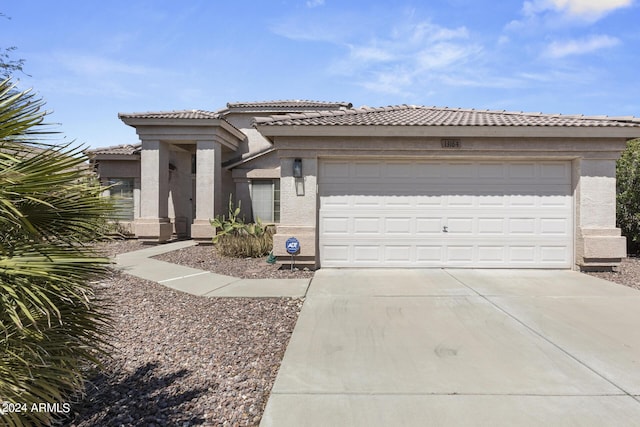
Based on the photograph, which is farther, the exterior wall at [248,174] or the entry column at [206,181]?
the exterior wall at [248,174]

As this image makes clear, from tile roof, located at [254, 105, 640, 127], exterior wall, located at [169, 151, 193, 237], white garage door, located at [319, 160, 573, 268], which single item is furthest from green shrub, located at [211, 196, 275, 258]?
exterior wall, located at [169, 151, 193, 237]

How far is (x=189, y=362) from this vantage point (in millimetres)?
4184

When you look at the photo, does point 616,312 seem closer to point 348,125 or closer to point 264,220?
point 348,125

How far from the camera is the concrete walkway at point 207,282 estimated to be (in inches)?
278

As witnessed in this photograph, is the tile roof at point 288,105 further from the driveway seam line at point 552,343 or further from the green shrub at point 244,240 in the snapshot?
the driveway seam line at point 552,343

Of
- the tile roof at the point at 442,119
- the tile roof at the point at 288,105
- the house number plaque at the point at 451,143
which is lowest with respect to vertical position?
the house number plaque at the point at 451,143

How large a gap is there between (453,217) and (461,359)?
552 cm

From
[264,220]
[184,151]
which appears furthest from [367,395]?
[184,151]

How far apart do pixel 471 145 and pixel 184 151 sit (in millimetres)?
12059

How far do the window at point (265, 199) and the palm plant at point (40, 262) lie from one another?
12.5 meters

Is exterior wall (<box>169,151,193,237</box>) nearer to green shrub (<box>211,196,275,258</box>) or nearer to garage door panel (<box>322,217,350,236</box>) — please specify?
green shrub (<box>211,196,275,258</box>)

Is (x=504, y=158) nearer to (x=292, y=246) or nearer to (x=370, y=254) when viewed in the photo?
(x=370, y=254)

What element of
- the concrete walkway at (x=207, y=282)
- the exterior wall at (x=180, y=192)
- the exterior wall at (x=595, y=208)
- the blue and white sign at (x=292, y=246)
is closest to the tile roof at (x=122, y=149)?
the exterior wall at (x=180, y=192)

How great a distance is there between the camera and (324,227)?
9.33m
